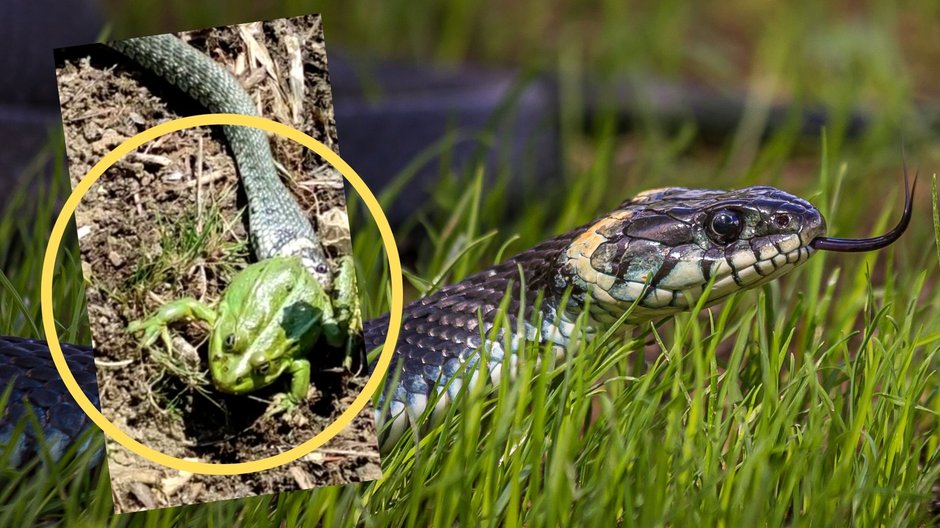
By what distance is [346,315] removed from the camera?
82.3 inches

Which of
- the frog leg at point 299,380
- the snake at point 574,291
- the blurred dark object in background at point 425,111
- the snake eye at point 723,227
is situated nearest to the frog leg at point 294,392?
the frog leg at point 299,380

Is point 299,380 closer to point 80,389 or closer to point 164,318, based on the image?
point 164,318

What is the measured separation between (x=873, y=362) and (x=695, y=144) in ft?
14.7

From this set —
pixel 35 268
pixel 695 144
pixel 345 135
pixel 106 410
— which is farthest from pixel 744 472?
pixel 695 144

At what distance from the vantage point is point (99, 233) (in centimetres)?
204

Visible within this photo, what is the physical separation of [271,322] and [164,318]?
0.65 feet

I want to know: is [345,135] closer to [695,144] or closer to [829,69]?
[695,144]

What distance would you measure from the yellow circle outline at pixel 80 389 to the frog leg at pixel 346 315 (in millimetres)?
75

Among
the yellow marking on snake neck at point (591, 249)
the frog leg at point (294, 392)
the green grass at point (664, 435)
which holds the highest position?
the yellow marking on snake neck at point (591, 249)

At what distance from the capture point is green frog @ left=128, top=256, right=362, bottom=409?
2.00 meters

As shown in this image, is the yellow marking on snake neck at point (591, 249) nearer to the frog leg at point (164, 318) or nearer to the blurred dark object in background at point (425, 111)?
the frog leg at point (164, 318)

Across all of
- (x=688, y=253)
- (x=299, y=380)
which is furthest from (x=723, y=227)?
(x=299, y=380)

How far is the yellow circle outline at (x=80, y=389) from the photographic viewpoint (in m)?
1.96

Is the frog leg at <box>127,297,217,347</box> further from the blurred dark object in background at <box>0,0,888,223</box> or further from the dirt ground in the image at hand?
the blurred dark object in background at <box>0,0,888,223</box>
